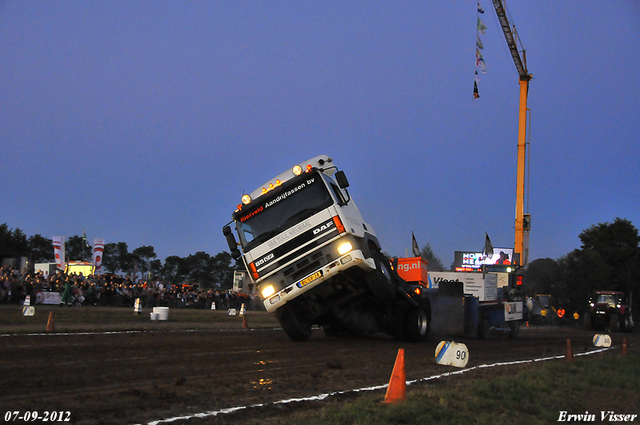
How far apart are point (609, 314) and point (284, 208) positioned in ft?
85.3

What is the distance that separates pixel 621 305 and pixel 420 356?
992 inches

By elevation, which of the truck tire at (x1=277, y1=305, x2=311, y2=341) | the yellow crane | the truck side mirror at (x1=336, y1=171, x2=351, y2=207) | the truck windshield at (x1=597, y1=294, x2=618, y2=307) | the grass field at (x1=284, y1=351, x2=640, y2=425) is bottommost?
the grass field at (x1=284, y1=351, x2=640, y2=425)

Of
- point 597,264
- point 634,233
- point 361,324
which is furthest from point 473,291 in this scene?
point 634,233

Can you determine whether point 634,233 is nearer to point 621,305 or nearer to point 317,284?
point 621,305

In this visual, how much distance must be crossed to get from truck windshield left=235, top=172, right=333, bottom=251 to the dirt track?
8.27 ft

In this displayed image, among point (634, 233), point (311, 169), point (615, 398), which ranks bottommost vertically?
point (615, 398)

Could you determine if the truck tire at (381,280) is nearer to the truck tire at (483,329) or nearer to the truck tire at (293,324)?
the truck tire at (293,324)

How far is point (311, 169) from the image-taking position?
1207 centimetres

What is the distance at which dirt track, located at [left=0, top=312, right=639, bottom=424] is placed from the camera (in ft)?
18.1

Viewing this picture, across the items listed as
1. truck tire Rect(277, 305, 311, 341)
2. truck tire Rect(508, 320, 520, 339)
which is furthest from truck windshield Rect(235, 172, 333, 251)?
truck tire Rect(508, 320, 520, 339)

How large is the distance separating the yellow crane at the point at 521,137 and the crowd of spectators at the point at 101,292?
21.6 meters

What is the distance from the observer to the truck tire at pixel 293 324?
1277 cm

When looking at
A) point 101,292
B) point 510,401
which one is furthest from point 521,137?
point 510,401

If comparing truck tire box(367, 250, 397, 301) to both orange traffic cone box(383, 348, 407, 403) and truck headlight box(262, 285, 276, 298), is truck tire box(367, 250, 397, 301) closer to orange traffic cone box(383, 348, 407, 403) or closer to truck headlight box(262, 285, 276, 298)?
truck headlight box(262, 285, 276, 298)
